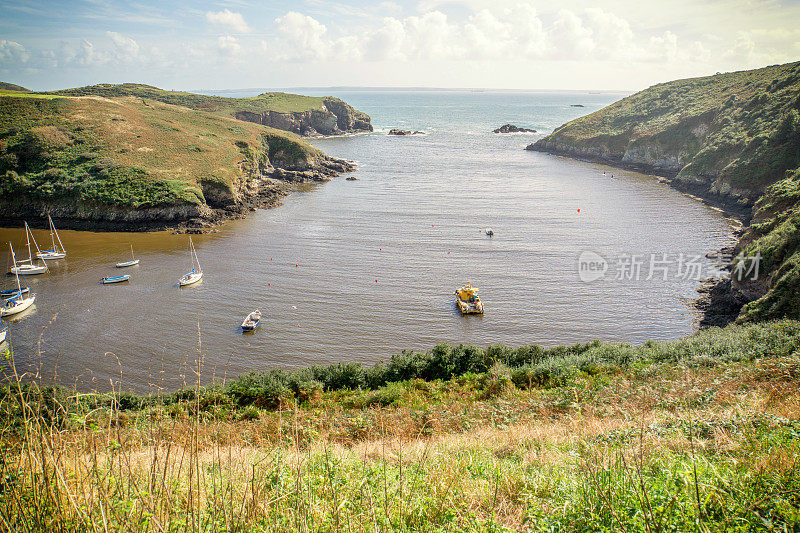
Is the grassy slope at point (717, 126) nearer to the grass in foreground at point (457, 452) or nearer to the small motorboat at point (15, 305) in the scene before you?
the grass in foreground at point (457, 452)

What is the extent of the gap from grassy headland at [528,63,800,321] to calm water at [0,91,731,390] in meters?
4.28

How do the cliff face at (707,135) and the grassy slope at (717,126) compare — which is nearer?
the grassy slope at (717,126)

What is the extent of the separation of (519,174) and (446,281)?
1759 inches

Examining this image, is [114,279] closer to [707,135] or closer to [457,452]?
[457,452]

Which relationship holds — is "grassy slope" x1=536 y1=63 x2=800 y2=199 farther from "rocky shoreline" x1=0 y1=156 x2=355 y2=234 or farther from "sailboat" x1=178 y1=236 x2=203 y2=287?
"rocky shoreline" x1=0 y1=156 x2=355 y2=234

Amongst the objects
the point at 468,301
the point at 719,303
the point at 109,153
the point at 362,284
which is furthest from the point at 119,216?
the point at 719,303

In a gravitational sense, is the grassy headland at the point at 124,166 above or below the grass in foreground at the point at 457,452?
above

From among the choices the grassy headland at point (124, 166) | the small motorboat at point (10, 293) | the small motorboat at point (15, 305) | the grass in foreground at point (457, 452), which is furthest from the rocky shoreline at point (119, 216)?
the grass in foreground at point (457, 452)

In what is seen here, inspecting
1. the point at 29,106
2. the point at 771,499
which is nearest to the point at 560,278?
the point at 771,499

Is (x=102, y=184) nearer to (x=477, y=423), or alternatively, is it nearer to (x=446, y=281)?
(x=446, y=281)

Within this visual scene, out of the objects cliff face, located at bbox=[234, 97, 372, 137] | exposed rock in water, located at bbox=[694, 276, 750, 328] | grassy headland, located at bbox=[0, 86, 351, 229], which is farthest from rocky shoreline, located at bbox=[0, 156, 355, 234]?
cliff face, located at bbox=[234, 97, 372, 137]

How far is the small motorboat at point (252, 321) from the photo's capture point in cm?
2503

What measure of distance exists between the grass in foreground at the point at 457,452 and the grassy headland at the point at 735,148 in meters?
8.40

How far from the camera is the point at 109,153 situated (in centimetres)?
5041
